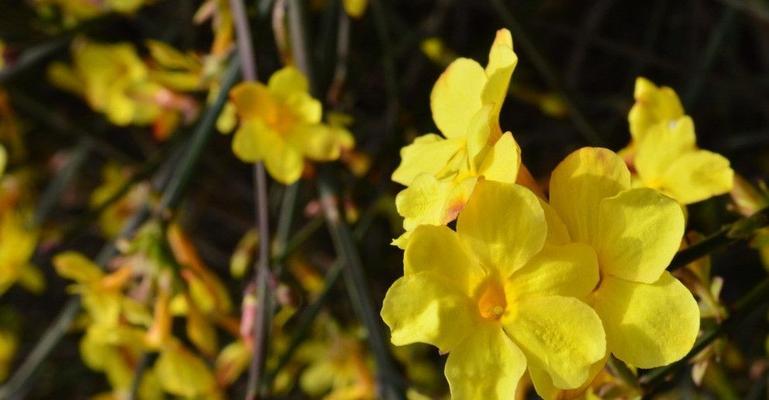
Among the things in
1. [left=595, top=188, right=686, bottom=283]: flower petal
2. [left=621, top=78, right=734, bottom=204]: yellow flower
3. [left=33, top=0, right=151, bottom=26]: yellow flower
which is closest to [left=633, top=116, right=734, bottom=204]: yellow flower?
[left=621, top=78, right=734, bottom=204]: yellow flower

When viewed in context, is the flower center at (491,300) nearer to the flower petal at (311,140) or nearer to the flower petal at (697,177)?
the flower petal at (697,177)

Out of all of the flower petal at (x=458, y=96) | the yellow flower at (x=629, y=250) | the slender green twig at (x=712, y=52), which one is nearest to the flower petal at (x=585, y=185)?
the yellow flower at (x=629, y=250)

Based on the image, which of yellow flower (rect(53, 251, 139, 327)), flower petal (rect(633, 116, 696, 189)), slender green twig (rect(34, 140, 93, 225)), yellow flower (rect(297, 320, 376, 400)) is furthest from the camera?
slender green twig (rect(34, 140, 93, 225))

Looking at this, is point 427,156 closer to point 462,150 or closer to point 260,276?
point 462,150

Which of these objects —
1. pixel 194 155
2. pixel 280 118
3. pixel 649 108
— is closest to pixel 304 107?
pixel 280 118

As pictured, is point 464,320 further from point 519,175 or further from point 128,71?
point 128,71

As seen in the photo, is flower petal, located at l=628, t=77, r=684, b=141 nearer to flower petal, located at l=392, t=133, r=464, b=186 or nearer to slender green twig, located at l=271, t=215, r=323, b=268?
flower petal, located at l=392, t=133, r=464, b=186

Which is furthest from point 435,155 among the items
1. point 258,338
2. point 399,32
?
point 399,32
